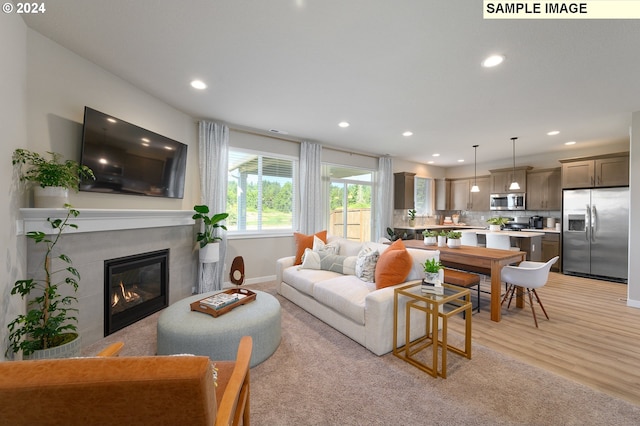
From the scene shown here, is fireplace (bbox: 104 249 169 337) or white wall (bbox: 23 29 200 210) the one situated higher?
white wall (bbox: 23 29 200 210)

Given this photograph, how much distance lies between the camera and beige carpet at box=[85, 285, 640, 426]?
1655mm

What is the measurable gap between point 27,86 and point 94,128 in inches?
19.4

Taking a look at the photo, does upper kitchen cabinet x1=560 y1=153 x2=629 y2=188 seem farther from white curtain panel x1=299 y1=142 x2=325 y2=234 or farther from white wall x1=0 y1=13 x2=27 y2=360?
white wall x1=0 y1=13 x2=27 y2=360

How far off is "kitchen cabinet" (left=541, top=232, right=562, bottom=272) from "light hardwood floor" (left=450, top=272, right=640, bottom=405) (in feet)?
5.04

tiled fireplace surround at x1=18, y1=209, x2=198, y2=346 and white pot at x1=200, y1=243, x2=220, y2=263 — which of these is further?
white pot at x1=200, y1=243, x2=220, y2=263

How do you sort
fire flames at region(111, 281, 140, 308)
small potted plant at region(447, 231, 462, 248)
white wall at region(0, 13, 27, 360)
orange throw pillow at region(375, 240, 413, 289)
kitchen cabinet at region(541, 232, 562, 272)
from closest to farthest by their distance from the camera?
white wall at region(0, 13, 27, 360) < orange throw pillow at region(375, 240, 413, 289) < fire flames at region(111, 281, 140, 308) < small potted plant at region(447, 231, 462, 248) < kitchen cabinet at region(541, 232, 562, 272)

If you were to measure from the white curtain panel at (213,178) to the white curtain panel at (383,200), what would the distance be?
374 cm

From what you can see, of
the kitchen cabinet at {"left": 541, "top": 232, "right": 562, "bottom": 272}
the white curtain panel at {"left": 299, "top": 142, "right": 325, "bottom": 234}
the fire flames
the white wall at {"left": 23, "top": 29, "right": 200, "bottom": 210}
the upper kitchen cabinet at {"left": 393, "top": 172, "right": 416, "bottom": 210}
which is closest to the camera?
the white wall at {"left": 23, "top": 29, "right": 200, "bottom": 210}

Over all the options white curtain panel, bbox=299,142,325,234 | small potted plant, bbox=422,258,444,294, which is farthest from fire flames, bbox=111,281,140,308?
small potted plant, bbox=422,258,444,294

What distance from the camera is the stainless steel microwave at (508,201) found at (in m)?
6.44

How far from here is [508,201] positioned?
21.7ft

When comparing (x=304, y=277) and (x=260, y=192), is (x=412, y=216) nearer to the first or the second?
(x=260, y=192)

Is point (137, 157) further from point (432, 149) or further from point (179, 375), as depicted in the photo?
point (432, 149)

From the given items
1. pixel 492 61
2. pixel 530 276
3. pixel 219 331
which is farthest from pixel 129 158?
pixel 530 276
